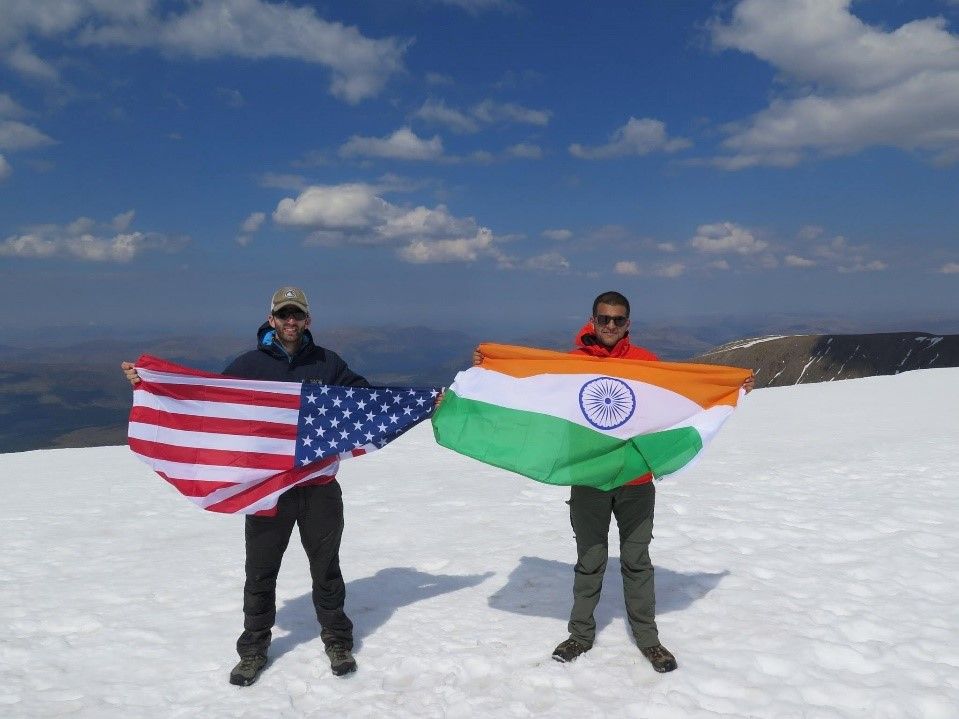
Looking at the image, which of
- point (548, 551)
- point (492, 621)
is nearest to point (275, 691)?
point (492, 621)

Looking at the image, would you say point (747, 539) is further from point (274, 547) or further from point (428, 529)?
point (274, 547)

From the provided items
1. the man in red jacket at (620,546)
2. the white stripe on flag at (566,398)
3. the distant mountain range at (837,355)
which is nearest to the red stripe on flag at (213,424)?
the white stripe on flag at (566,398)

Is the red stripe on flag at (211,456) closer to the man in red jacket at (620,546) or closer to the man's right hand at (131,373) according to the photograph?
the man's right hand at (131,373)

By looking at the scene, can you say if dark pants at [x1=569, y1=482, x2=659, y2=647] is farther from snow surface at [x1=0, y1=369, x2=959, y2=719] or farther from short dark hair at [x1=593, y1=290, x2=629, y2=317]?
short dark hair at [x1=593, y1=290, x2=629, y2=317]

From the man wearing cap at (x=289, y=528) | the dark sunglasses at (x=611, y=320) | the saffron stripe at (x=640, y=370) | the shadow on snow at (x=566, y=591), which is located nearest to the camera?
the man wearing cap at (x=289, y=528)

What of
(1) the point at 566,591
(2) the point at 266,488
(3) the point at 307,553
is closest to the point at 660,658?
(1) the point at 566,591

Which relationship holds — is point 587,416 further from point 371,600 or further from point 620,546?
point 371,600
